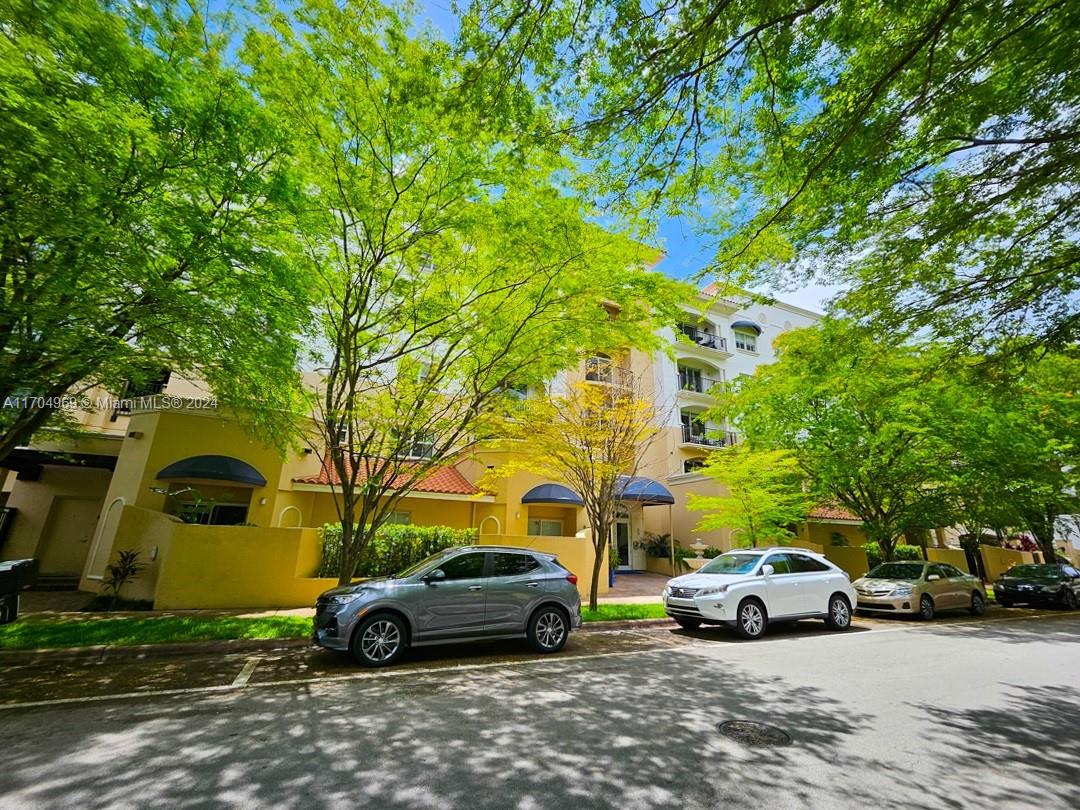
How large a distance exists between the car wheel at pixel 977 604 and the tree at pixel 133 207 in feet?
66.7

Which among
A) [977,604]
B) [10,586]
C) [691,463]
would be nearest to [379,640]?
[10,586]

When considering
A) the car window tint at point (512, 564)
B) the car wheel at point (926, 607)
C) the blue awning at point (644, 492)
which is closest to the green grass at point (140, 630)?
the car window tint at point (512, 564)

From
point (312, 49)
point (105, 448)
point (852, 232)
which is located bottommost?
point (105, 448)

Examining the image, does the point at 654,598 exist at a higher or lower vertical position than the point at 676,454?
lower

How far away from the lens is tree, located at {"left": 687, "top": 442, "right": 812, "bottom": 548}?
14.6m

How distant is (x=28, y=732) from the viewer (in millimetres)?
4211

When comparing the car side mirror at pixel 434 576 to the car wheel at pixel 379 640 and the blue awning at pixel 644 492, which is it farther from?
the blue awning at pixel 644 492

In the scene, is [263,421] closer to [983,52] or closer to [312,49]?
[312,49]

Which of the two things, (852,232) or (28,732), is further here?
(852,232)

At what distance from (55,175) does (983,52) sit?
9316 millimetres

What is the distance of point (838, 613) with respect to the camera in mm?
10680

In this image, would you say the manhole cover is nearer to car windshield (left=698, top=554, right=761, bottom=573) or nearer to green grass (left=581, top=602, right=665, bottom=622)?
car windshield (left=698, top=554, right=761, bottom=573)

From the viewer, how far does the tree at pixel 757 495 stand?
47.8 feet

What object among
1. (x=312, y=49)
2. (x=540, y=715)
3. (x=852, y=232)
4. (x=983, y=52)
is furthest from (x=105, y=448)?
(x=983, y=52)
